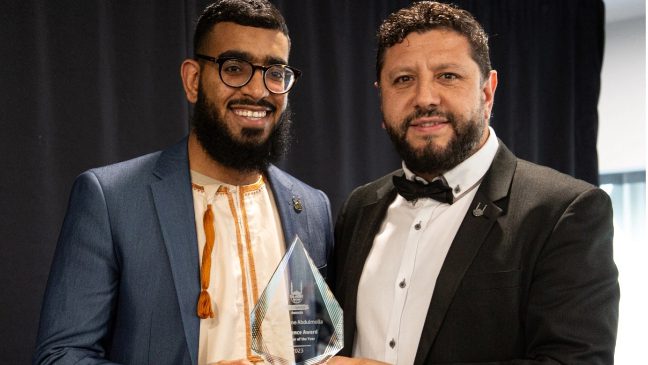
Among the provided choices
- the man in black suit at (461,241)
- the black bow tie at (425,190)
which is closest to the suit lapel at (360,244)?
the man in black suit at (461,241)

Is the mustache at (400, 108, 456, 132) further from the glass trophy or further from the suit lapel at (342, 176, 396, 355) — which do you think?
the glass trophy

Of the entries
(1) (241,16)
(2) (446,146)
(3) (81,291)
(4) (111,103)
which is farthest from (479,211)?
(4) (111,103)

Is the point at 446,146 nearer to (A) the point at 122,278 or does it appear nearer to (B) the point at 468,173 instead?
(B) the point at 468,173

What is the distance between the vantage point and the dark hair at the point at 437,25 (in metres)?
2.25

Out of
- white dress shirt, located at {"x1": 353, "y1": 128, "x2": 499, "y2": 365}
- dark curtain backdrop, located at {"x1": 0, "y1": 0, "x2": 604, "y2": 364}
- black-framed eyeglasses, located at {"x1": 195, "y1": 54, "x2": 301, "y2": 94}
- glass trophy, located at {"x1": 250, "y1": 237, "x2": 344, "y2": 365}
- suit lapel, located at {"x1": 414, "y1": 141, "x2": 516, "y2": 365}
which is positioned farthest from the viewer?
dark curtain backdrop, located at {"x1": 0, "y1": 0, "x2": 604, "y2": 364}

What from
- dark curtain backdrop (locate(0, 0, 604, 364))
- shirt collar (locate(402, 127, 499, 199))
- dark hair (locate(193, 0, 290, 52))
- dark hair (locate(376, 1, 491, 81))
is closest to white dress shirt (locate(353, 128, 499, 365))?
shirt collar (locate(402, 127, 499, 199))

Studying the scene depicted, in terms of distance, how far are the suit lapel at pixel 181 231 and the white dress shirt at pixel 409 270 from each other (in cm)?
49

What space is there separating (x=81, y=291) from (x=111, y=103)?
1.53 meters

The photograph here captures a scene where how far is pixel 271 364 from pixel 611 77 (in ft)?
15.2

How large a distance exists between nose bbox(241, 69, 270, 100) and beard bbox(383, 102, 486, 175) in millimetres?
418

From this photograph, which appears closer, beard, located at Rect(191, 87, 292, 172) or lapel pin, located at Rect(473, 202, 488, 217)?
lapel pin, located at Rect(473, 202, 488, 217)

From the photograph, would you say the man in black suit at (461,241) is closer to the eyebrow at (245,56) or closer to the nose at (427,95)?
the nose at (427,95)

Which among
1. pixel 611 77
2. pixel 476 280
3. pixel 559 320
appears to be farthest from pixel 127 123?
pixel 611 77

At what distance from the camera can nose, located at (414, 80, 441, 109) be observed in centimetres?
218
